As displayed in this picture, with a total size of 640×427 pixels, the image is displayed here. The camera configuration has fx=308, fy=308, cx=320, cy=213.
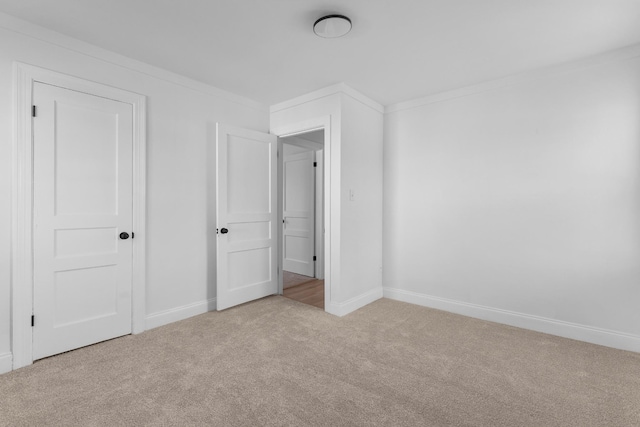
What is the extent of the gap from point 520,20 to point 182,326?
379 cm

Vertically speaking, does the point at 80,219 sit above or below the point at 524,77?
below

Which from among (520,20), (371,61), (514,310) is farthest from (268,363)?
(520,20)

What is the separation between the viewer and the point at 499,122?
317 cm

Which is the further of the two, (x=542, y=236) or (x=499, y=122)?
(x=499, y=122)

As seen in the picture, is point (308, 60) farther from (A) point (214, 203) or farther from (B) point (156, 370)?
(B) point (156, 370)

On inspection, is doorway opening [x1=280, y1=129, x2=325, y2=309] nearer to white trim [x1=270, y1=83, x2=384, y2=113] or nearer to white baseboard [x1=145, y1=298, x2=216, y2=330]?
white trim [x1=270, y1=83, x2=384, y2=113]

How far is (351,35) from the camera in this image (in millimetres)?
2408

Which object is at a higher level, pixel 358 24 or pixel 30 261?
pixel 358 24

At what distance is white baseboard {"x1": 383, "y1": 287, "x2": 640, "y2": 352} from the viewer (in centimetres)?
259

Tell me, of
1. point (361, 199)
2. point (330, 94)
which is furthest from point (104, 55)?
point (361, 199)

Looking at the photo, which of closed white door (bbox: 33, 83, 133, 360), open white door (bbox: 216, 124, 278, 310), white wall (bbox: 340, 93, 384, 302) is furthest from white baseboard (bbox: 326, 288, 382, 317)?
closed white door (bbox: 33, 83, 133, 360)

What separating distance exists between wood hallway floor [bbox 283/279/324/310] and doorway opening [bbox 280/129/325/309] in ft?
0.41

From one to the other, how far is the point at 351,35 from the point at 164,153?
2042 millimetres

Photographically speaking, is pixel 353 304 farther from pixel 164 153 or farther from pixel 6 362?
pixel 6 362
